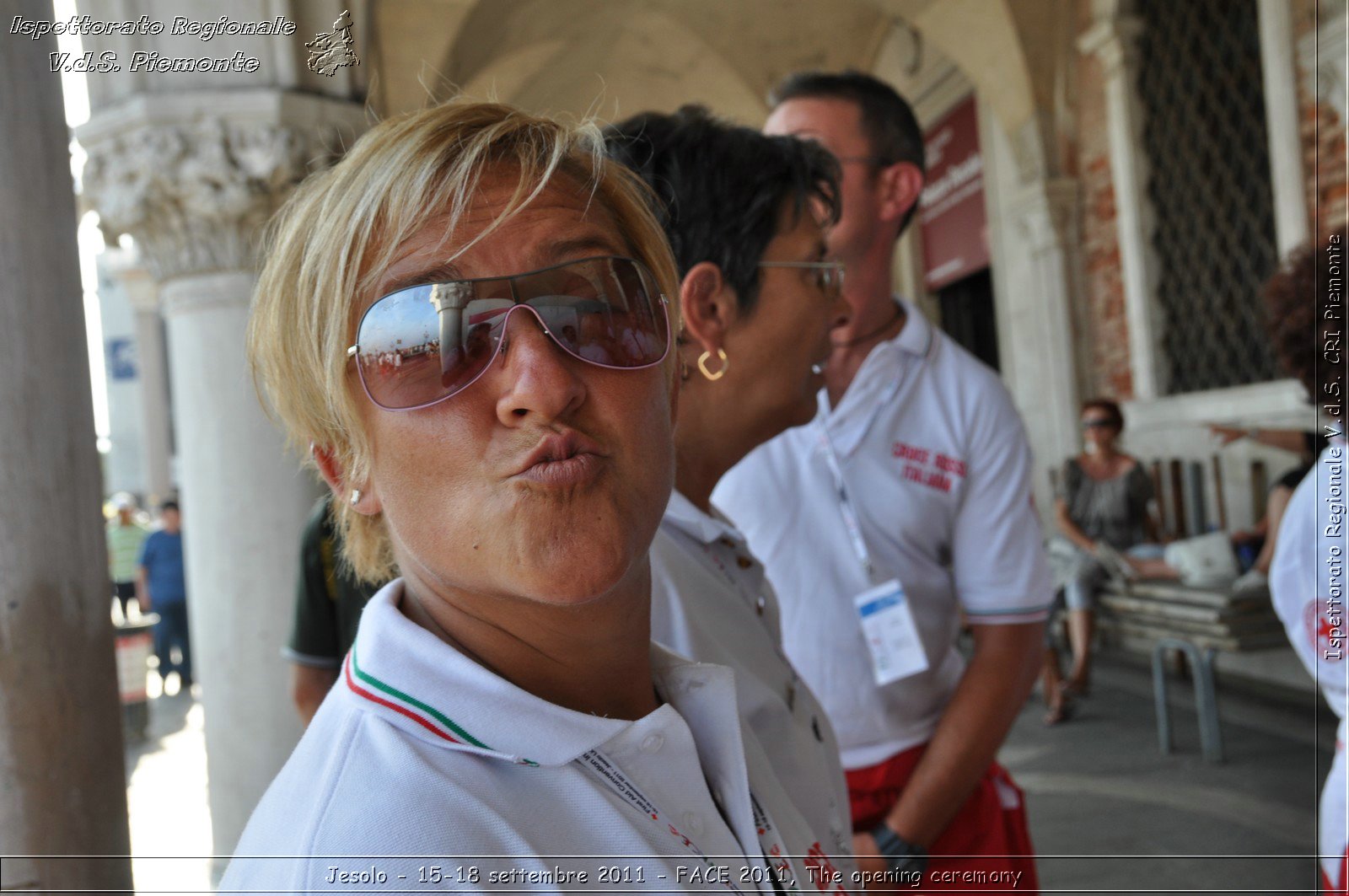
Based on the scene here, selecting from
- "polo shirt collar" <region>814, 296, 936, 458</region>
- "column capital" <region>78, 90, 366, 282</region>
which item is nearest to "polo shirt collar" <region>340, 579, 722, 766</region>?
"polo shirt collar" <region>814, 296, 936, 458</region>

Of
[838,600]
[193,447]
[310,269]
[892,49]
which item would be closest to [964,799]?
[838,600]

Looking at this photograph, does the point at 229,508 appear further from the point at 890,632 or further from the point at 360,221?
the point at 360,221

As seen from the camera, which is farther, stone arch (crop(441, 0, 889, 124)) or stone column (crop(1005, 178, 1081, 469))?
stone arch (crop(441, 0, 889, 124))

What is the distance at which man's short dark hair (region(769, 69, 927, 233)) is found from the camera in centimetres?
248

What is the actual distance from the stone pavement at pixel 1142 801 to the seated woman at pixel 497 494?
256 cm

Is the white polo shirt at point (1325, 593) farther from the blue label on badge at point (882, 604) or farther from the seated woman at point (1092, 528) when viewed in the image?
the seated woman at point (1092, 528)

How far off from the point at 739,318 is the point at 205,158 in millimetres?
2512

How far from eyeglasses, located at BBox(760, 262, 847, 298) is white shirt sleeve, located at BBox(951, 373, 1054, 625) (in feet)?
1.73

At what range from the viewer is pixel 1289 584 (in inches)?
88.5

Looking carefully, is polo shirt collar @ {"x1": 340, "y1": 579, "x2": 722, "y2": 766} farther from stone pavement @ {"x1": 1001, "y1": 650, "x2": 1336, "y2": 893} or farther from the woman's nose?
stone pavement @ {"x1": 1001, "y1": 650, "x2": 1336, "y2": 893}

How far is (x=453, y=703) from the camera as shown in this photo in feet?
2.91

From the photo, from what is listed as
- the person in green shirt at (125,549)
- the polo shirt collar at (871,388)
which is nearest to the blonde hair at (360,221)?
the polo shirt collar at (871,388)

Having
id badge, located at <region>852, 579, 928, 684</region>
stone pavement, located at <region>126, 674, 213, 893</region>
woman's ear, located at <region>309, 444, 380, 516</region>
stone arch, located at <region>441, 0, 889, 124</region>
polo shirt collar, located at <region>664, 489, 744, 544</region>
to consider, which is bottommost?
stone pavement, located at <region>126, 674, 213, 893</region>

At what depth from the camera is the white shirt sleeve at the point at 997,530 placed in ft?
7.29
